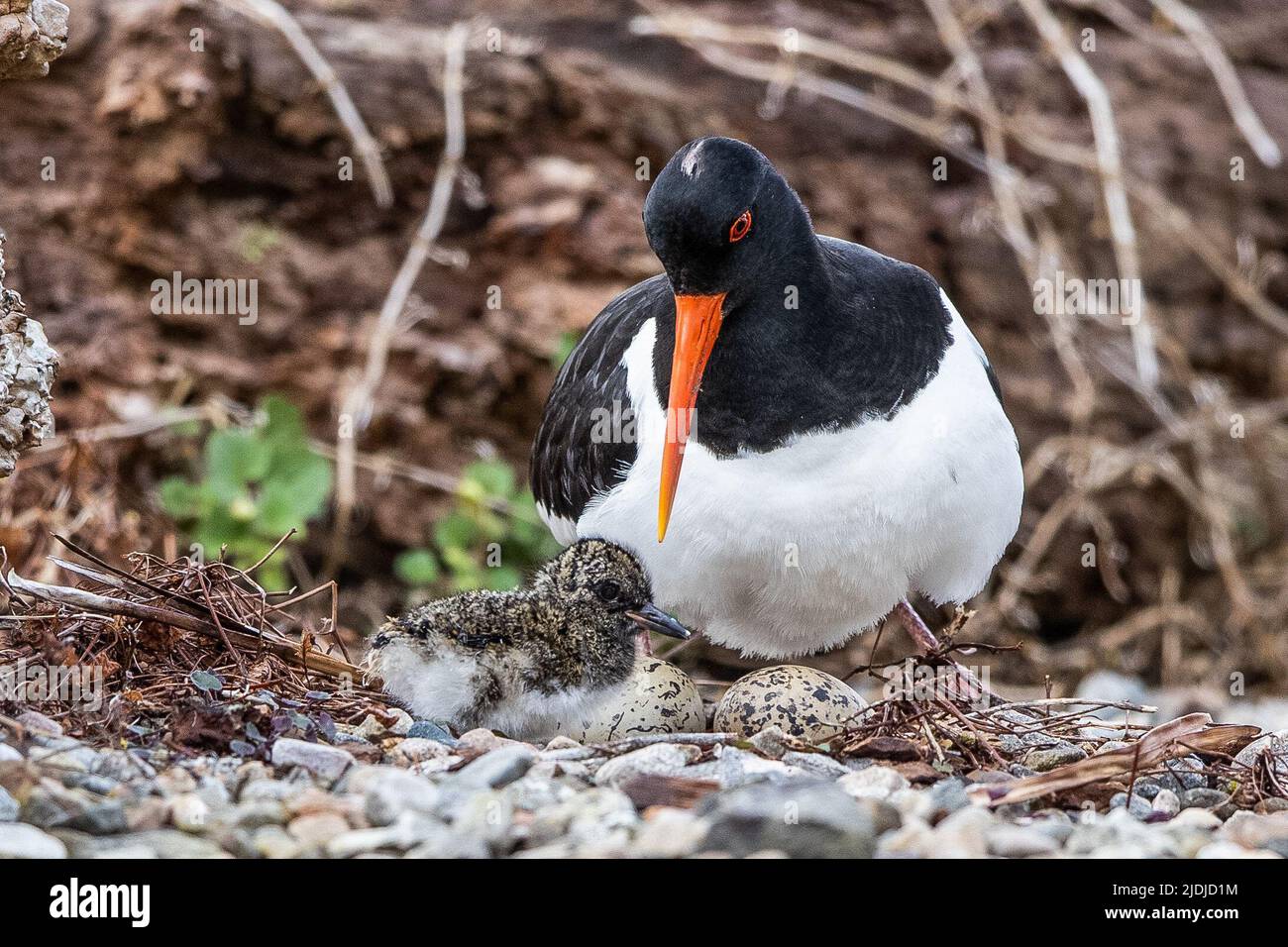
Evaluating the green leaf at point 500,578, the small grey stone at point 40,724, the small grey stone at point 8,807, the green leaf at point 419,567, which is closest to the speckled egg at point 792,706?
the small grey stone at point 40,724

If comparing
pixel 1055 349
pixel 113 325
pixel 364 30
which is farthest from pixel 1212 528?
pixel 113 325

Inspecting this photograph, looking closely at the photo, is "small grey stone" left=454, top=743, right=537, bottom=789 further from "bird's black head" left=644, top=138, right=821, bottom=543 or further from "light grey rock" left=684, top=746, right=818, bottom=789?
"bird's black head" left=644, top=138, right=821, bottom=543

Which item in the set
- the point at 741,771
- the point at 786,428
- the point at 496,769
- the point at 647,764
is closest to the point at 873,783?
the point at 741,771

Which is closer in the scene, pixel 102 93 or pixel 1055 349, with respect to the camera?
pixel 102 93

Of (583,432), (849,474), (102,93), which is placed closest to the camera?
(849,474)

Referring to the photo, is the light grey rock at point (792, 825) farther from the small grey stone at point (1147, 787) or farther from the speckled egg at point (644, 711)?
the speckled egg at point (644, 711)

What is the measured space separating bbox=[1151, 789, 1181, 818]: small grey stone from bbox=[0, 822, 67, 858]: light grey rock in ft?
7.44

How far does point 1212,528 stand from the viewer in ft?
24.9

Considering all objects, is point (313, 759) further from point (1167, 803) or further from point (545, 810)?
point (1167, 803)

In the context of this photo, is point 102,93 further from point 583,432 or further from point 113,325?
point 583,432

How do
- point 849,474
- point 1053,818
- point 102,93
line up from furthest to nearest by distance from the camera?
1. point 102,93
2. point 849,474
3. point 1053,818

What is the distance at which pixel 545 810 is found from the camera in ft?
9.71

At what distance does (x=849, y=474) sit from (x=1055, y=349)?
3.85m

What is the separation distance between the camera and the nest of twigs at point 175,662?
11.0 ft
